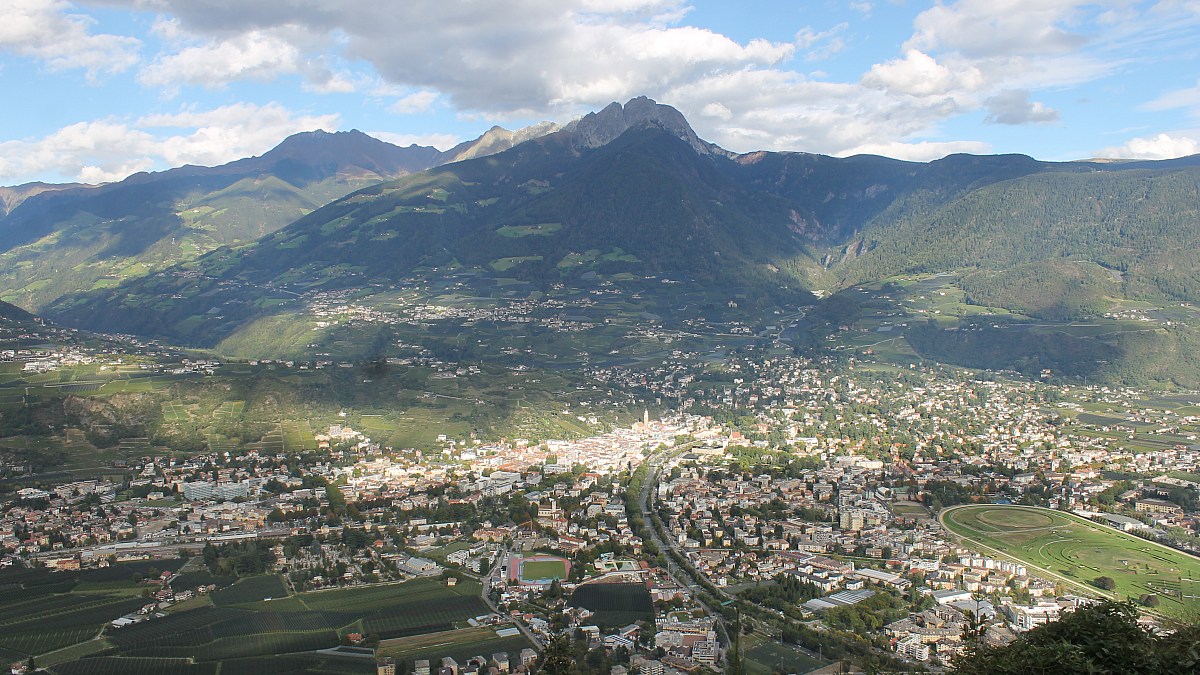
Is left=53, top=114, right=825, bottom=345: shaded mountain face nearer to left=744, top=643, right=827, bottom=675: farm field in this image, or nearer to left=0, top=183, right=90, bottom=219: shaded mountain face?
left=744, top=643, right=827, bottom=675: farm field

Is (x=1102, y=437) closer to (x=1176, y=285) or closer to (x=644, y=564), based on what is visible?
(x=644, y=564)

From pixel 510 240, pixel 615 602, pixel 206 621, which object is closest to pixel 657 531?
pixel 615 602

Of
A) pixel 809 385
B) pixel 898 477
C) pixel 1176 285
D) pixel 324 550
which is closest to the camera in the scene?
pixel 324 550

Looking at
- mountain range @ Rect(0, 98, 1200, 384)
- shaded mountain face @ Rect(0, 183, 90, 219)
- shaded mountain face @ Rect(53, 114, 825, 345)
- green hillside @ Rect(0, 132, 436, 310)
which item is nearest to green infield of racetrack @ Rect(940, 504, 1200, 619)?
mountain range @ Rect(0, 98, 1200, 384)

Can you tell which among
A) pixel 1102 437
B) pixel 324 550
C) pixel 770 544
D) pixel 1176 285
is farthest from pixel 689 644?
pixel 1176 285

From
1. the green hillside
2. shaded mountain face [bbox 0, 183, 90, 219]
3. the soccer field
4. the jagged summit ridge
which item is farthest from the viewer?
shaded mountain face [bbox 0, 183, 90, 219]

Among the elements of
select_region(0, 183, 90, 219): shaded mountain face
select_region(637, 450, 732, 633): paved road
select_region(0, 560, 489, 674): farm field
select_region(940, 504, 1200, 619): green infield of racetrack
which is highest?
select_region(0, 183, 90, 219): shaded mountain face
